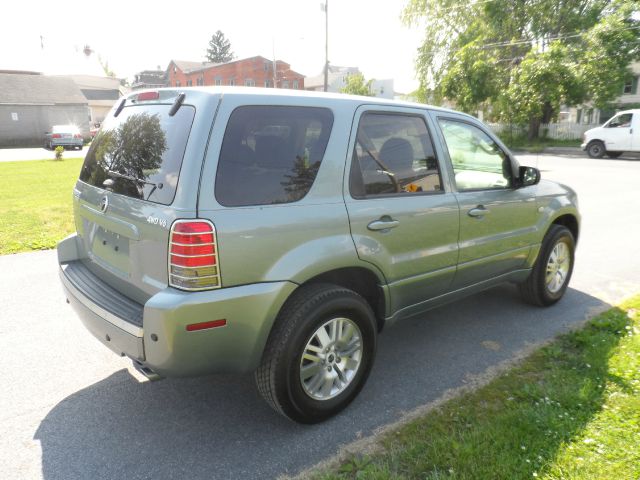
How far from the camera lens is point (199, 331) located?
246 centimetres

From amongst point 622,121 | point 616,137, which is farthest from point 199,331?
point 622,121

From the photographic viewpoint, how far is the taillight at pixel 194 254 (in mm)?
2416

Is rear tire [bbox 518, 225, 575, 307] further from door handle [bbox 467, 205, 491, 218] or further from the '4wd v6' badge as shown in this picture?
the '4wd v6' badge

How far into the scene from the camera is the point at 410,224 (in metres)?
3.29

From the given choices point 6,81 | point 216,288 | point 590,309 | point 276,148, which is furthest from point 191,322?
point 6,81

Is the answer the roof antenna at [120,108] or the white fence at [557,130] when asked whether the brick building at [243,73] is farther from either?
the roof antenna at [120,108]

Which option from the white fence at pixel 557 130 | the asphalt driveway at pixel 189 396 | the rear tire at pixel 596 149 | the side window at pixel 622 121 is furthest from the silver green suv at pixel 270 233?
the white fence at pixel 557 130

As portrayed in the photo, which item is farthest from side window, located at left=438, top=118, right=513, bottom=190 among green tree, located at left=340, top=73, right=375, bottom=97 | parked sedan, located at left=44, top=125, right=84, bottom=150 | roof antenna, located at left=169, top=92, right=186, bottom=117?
green tree, located at left=340, top=73, right=375, bottom=97

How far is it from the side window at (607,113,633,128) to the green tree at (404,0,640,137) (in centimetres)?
471

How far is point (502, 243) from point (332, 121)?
1903mm

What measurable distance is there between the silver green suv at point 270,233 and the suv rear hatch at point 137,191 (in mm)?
11

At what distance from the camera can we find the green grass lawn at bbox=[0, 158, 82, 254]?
7.18 meters

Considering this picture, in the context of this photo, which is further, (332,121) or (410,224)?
(410,224)

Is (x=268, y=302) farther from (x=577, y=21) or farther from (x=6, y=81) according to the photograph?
(x=6, y=81)
